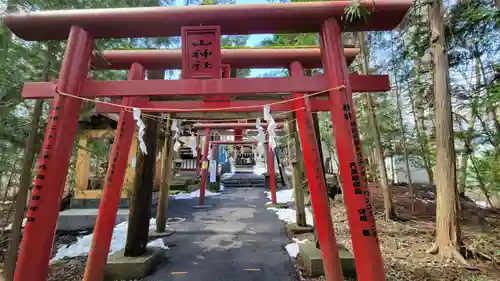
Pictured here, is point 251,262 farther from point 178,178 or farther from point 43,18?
point 178,178

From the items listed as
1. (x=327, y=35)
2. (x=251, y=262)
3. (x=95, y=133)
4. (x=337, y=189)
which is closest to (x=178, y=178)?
(x=95, y=133)

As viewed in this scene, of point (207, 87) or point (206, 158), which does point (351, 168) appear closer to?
point (207, 87)

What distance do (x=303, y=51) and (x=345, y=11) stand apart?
5.55ft

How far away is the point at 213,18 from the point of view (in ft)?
8.85

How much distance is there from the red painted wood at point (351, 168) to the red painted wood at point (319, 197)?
3.75 feet

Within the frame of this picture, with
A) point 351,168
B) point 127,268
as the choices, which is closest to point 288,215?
Result: point 127,268

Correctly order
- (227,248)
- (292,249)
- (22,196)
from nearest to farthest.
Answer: (22,196) < (292,249) < (227,248)

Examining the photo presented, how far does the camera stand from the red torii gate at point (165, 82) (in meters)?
2.37

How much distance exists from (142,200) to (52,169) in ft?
8.62

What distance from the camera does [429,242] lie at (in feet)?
17.3

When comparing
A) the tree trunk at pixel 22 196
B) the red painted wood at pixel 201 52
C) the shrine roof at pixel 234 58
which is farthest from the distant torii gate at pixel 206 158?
the red painted wood at pixel 201 52

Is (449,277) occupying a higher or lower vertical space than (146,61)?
lower

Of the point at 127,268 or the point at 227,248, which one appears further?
the point at 227,248

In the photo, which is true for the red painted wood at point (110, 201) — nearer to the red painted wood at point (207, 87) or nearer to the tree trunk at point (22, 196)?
the red painted wood at point (207, 87)
